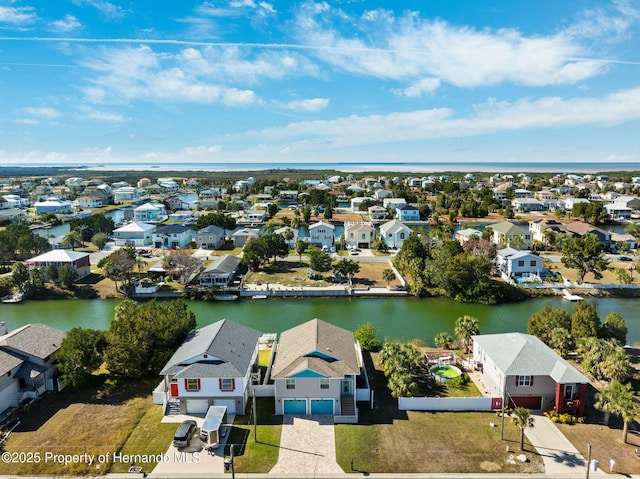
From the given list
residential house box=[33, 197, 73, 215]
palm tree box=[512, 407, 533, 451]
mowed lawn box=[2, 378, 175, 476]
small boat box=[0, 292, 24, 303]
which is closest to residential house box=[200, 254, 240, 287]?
small boat box=[0, 292, 24, 303]

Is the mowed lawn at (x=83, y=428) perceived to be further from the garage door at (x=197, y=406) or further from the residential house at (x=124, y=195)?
the residential house at (x=124, y=195)

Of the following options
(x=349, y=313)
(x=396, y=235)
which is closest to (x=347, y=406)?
(x=349, y=313)

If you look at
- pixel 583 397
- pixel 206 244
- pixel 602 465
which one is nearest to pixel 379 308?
pixel 583 397

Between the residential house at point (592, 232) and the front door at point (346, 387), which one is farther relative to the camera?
the residential house at point (592, 232)

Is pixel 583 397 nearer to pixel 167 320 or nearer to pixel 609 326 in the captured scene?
pixel 609 326

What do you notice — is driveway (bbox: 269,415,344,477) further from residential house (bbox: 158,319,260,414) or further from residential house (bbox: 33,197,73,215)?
residential house (bbox: 33,197,73,215)

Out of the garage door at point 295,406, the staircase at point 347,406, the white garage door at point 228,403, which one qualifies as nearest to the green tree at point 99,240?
the white garage door at point 228,403
